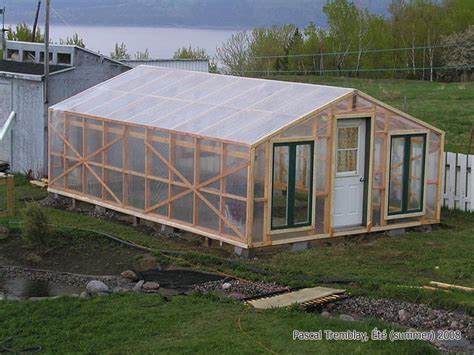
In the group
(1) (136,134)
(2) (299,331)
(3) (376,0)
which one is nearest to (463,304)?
(2) (299,331)

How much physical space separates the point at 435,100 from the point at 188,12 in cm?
9162

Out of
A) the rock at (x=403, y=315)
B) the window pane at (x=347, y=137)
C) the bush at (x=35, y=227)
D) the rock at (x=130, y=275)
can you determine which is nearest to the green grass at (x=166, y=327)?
the rock at (x=403, y=315)

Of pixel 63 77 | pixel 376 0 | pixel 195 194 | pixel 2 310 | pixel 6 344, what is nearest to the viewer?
pixel 6 344

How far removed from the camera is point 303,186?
18.3 metres

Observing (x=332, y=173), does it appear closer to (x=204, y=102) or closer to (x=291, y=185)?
(x=291, y=185)

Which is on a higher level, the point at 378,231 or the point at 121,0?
the point at 121,0

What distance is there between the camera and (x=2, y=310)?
13344mm

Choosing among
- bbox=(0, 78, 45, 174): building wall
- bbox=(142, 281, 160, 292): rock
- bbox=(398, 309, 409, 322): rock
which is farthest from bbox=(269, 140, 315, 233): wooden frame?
bbox=(0, 78, 45, 174): building wall

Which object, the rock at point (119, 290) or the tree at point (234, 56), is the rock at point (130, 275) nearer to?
the rock at point (119, 290)

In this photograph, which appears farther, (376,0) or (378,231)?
(376,0)

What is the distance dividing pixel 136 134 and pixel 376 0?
125828 millimetres

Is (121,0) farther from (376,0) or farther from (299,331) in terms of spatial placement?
(299,331)

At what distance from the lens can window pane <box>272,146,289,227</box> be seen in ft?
58.4

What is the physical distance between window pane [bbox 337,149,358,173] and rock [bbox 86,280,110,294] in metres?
5.72
